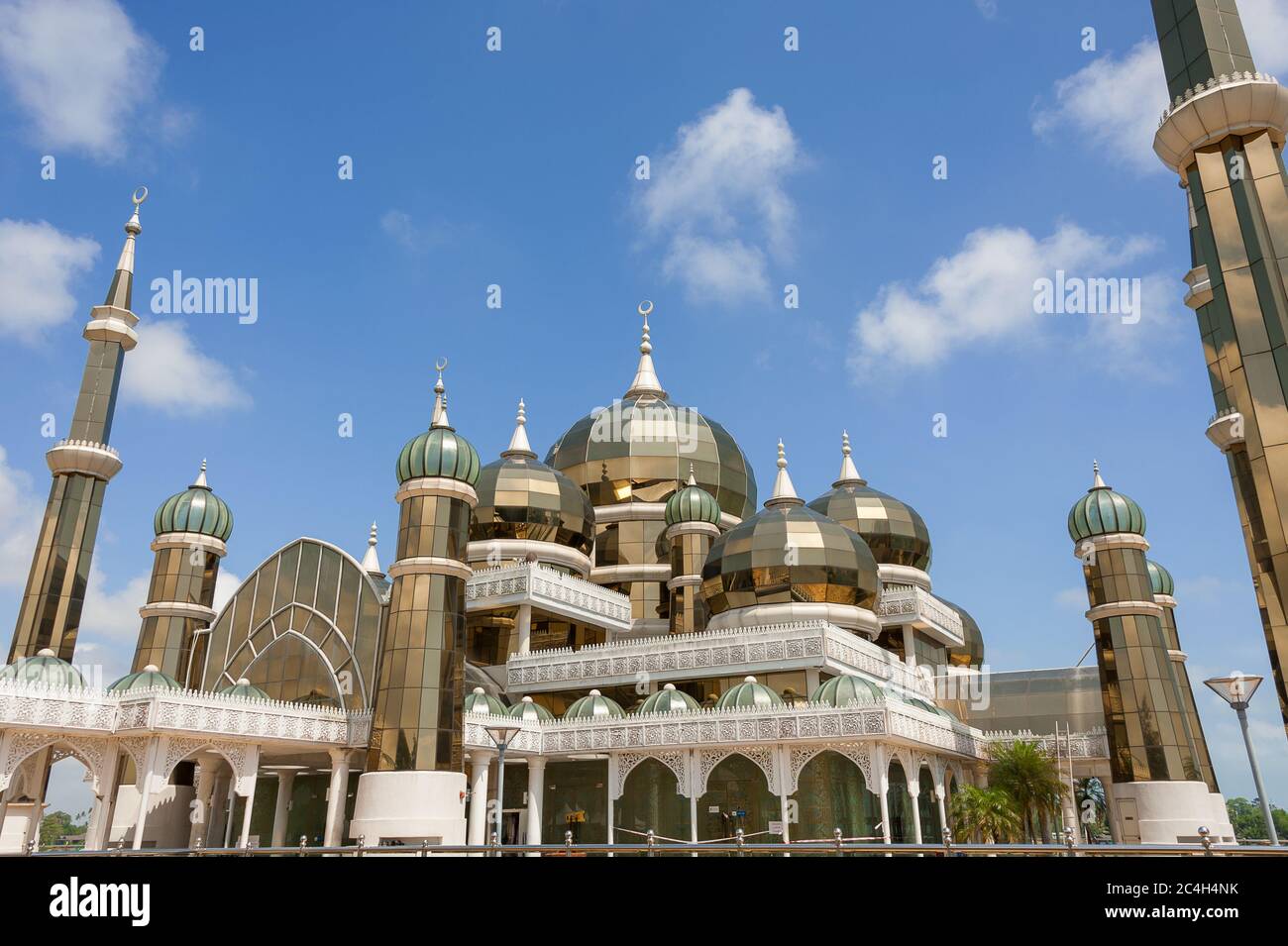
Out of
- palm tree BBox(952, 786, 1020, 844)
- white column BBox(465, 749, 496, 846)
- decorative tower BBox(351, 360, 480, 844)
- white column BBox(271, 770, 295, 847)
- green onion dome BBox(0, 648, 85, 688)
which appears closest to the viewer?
green onion dome BBox(0, 648, 85, 688)

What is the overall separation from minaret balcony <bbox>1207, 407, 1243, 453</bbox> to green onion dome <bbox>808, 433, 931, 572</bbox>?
20.5m

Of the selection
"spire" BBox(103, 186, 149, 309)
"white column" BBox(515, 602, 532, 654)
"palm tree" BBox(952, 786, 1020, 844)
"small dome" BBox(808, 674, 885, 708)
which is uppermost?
"spire" BBox(103, 186, 149, 309)

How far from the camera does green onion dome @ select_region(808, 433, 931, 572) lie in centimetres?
4825

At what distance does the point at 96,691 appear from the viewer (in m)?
26.9

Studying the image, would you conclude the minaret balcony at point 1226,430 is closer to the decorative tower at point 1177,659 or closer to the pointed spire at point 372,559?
the decorative tower at point 1177,659

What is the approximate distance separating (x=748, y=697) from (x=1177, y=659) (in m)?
21.2

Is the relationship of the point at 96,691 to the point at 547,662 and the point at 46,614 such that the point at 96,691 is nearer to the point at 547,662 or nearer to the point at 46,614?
the point at 46,614

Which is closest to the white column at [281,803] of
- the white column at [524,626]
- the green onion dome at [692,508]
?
the white column at [524,626]

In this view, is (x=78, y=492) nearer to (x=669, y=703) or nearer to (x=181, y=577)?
(x=181, y=577)

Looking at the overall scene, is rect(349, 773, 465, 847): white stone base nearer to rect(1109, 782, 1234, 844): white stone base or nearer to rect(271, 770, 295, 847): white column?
rect(271, 770, 295, 847): white column

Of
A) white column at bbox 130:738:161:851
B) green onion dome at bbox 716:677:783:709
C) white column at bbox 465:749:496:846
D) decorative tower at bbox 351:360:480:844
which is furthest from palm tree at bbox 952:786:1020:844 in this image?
white column at bbox 130:738:161:851

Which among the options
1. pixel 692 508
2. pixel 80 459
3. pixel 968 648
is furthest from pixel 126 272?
pixel 968 648
